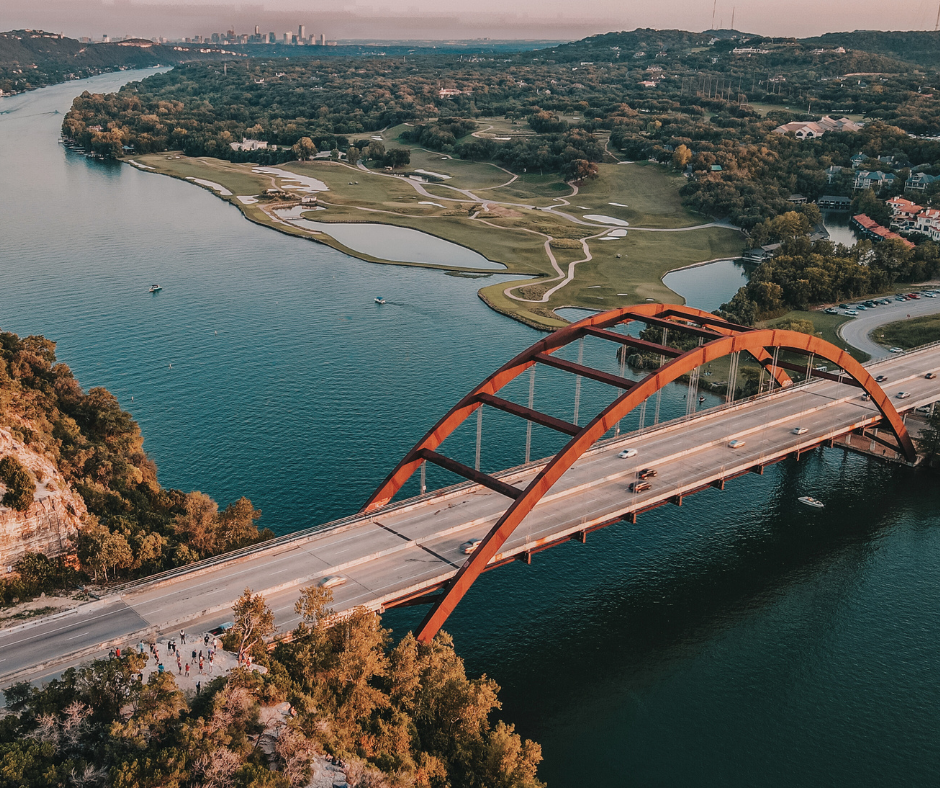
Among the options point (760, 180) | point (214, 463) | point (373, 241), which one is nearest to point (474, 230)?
point (373, 241)

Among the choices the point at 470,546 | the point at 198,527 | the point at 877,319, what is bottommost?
A: the point at 877,319

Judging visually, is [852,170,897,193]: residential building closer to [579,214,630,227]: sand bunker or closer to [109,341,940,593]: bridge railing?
[579,214,630,227]: sand bunker

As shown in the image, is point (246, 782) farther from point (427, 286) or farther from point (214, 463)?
point (427, 286)

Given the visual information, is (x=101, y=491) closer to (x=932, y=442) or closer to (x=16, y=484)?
(x=16, y=484)

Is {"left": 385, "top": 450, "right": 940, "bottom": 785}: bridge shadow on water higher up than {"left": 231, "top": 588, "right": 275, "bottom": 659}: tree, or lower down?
lower down

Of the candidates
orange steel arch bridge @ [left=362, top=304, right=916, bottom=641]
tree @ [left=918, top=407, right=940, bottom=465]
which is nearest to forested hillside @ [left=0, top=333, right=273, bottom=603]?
orange steel arch bridge @ [left=362, top=304, right=916, bottom=641]

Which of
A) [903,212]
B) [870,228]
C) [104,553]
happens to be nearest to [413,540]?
[104,553]

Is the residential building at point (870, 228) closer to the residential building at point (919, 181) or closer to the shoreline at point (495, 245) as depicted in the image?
the residential building at point (919, 181)
